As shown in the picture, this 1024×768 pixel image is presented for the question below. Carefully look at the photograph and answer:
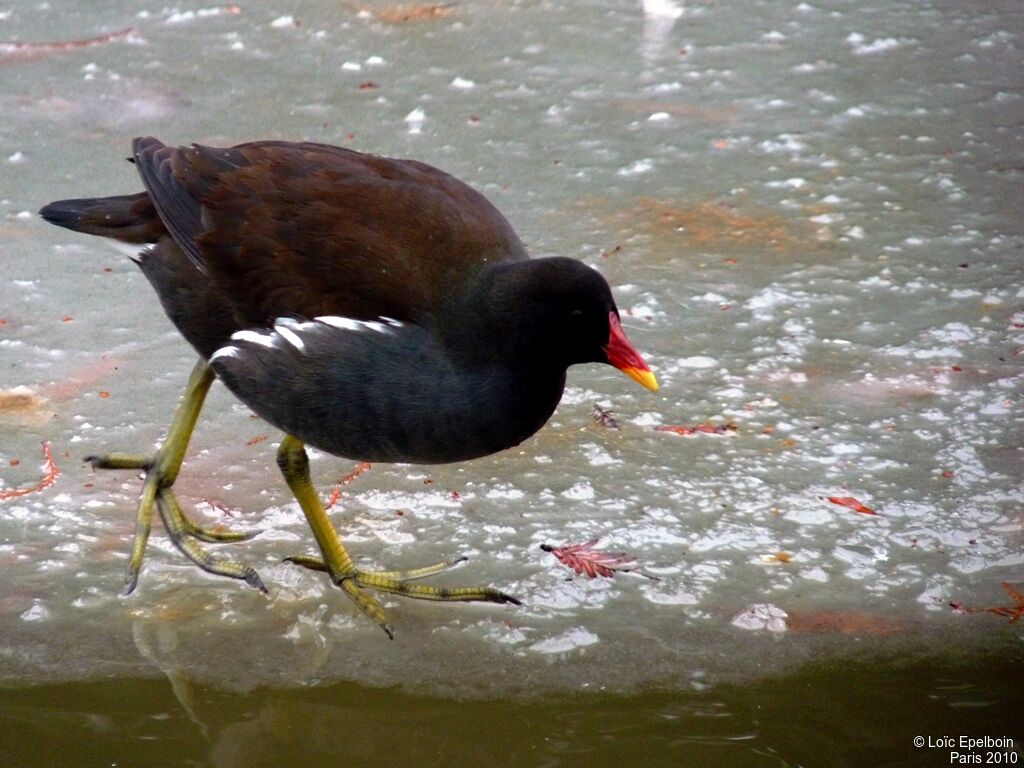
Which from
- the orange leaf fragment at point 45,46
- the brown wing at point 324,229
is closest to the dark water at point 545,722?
the brown wing at point 324,229

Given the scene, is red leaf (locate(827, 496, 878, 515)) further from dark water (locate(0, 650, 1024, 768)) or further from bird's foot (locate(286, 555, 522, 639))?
bird's foot (locate(286, 555, 522, 639))

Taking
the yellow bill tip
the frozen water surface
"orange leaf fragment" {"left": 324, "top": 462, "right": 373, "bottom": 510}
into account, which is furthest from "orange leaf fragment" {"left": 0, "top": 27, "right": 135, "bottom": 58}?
the yellow bill tip

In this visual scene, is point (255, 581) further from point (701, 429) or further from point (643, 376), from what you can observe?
point (701, 429)

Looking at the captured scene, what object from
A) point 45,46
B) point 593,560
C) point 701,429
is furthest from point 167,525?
point 45,46

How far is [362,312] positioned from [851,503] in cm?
120

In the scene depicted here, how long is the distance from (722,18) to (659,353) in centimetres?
266

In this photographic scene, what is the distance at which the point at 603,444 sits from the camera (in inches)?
126

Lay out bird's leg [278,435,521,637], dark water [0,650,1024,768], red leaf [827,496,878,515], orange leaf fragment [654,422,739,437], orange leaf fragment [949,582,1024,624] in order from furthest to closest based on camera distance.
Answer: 1. orange leaf fragment [654,422,739,437]
2. red leaf [827,496,878,515]
3. bird's leg [278,435,521,637]
4. orange leaf fragment [949,582,1024,624]
5. dark water [0,650,1024,768]

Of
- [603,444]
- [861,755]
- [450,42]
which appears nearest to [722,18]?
[450,42]

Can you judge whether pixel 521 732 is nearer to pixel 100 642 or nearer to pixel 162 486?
pixel 100 642

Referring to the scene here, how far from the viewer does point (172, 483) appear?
2969mm

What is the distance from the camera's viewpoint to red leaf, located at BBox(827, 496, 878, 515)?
2932 millimetres

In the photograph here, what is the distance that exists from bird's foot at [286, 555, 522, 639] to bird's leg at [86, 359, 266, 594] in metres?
0.18

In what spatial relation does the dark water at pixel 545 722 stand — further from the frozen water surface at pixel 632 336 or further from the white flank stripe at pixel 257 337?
the white flank stripe at pixel 257 337
